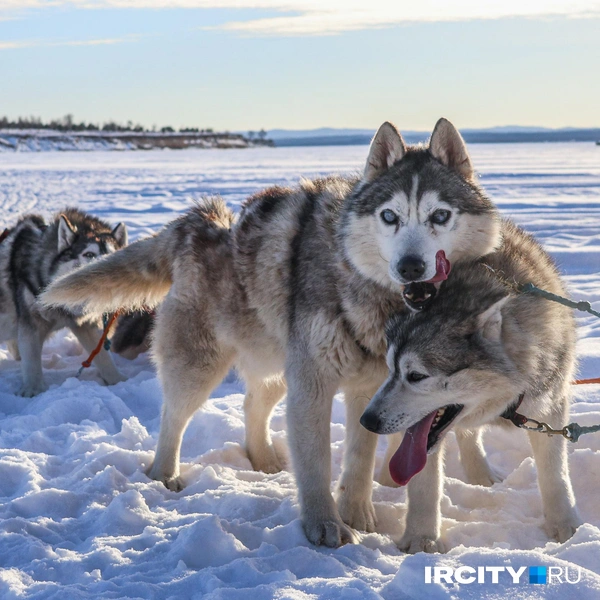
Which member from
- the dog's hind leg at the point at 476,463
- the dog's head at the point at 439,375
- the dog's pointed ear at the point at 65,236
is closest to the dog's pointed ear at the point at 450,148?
the dog's head at the point at 439,375

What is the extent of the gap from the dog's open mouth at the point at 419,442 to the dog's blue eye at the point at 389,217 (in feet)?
2.60

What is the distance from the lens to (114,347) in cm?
723

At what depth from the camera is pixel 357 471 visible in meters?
3.86

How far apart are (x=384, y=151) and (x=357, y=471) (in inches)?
59.6

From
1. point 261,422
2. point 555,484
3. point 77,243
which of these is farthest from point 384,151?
point 77,243

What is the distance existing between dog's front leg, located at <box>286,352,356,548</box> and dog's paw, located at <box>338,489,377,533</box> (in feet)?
0.74

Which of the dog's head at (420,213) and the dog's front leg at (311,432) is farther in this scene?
the dog's front leg at (311,432)

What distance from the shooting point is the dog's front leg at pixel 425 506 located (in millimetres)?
3441

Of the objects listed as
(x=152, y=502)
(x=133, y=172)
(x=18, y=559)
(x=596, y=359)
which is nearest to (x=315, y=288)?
(x=152, y=502)

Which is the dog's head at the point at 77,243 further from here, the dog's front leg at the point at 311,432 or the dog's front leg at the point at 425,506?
the dog's front leg at the point at 425,506

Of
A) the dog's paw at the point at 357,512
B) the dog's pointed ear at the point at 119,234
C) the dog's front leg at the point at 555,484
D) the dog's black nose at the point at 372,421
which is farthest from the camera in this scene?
the dog's pointed ear at the point at 119,234

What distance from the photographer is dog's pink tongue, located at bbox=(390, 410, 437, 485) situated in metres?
3.20

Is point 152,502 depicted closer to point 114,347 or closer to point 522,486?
point 522,486

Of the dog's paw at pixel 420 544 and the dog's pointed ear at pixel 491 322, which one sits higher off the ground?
the dog's pointed ear at pixel 491 322
